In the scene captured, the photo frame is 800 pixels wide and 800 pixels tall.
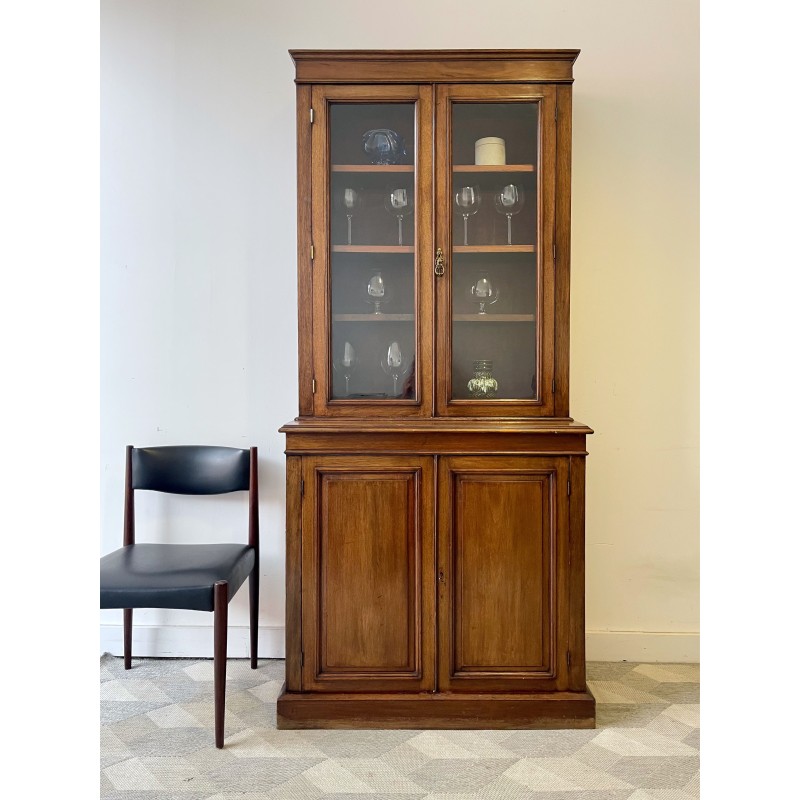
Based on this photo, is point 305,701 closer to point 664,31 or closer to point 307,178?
point 307,178

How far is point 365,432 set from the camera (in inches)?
74.5

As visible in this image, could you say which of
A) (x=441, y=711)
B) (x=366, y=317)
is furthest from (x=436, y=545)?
(x=366, y=317)

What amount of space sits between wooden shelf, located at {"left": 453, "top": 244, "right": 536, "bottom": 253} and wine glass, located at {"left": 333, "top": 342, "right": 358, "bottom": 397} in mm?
435

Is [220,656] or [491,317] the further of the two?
[491,317]

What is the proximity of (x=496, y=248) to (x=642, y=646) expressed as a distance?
1.48m

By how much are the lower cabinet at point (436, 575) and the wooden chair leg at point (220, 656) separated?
0.20 metres

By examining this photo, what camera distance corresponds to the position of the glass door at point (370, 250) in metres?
1.96

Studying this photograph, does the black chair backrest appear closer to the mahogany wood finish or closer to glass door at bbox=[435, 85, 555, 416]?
the mahogany wood finish

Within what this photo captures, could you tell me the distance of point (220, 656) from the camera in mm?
1782

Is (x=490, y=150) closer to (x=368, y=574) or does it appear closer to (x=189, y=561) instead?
(x=368, y=574)

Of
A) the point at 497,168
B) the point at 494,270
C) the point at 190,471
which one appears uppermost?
the point at 497,168
